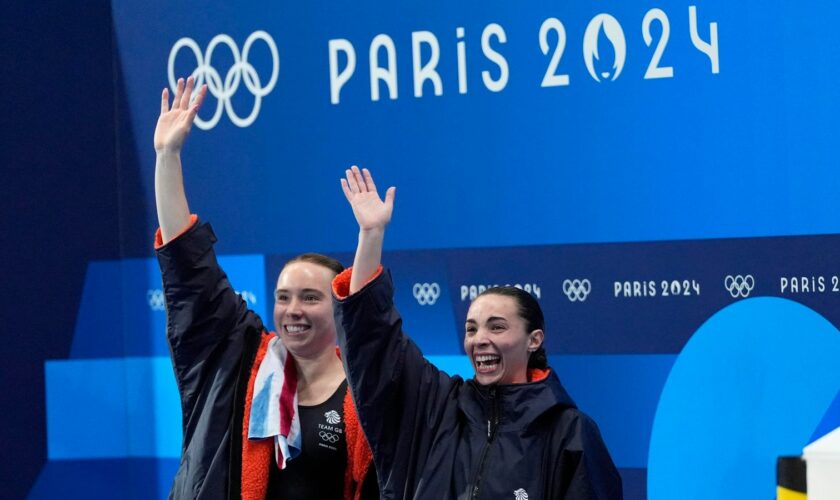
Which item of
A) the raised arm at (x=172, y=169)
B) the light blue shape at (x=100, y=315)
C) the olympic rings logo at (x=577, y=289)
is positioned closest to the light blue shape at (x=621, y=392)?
the olympic rings logo at (x=577, y=289)

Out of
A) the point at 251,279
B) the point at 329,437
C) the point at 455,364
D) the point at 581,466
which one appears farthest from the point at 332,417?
the point at 251,279

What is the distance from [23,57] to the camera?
13.9ft

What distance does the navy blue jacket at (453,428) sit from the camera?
2.70 m

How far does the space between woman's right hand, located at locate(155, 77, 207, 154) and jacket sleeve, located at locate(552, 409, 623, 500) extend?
1100 millimetres

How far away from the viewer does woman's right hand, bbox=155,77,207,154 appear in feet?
10.2

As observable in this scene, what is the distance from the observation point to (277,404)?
2943mm

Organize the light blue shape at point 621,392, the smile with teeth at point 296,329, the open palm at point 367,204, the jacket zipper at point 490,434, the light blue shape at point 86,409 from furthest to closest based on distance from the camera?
1. the light blue shape at point 86,409
2. the light blue shape at point 621,392
3. the smile with teeth at point 296,329
4. the open palm at point 367,204
5. the jacket zipper at point 490,434

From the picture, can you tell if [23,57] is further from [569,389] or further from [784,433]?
[784,433]

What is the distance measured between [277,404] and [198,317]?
0.26 metres

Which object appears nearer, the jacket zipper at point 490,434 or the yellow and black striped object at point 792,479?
the yellow and black striped object at point 792,479

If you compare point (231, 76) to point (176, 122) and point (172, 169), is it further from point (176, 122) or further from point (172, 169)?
point (172, 169)

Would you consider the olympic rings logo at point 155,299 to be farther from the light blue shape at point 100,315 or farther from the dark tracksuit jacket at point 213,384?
the dark tracksuit jacket at point 213,384

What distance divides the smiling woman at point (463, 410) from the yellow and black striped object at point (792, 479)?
4.30 ft

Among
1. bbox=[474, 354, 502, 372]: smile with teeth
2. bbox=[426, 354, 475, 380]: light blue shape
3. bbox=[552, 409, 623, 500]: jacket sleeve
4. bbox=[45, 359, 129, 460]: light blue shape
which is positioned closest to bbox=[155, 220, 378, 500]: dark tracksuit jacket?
bbox=[474, 354, 502, 372]: smile with teeth
